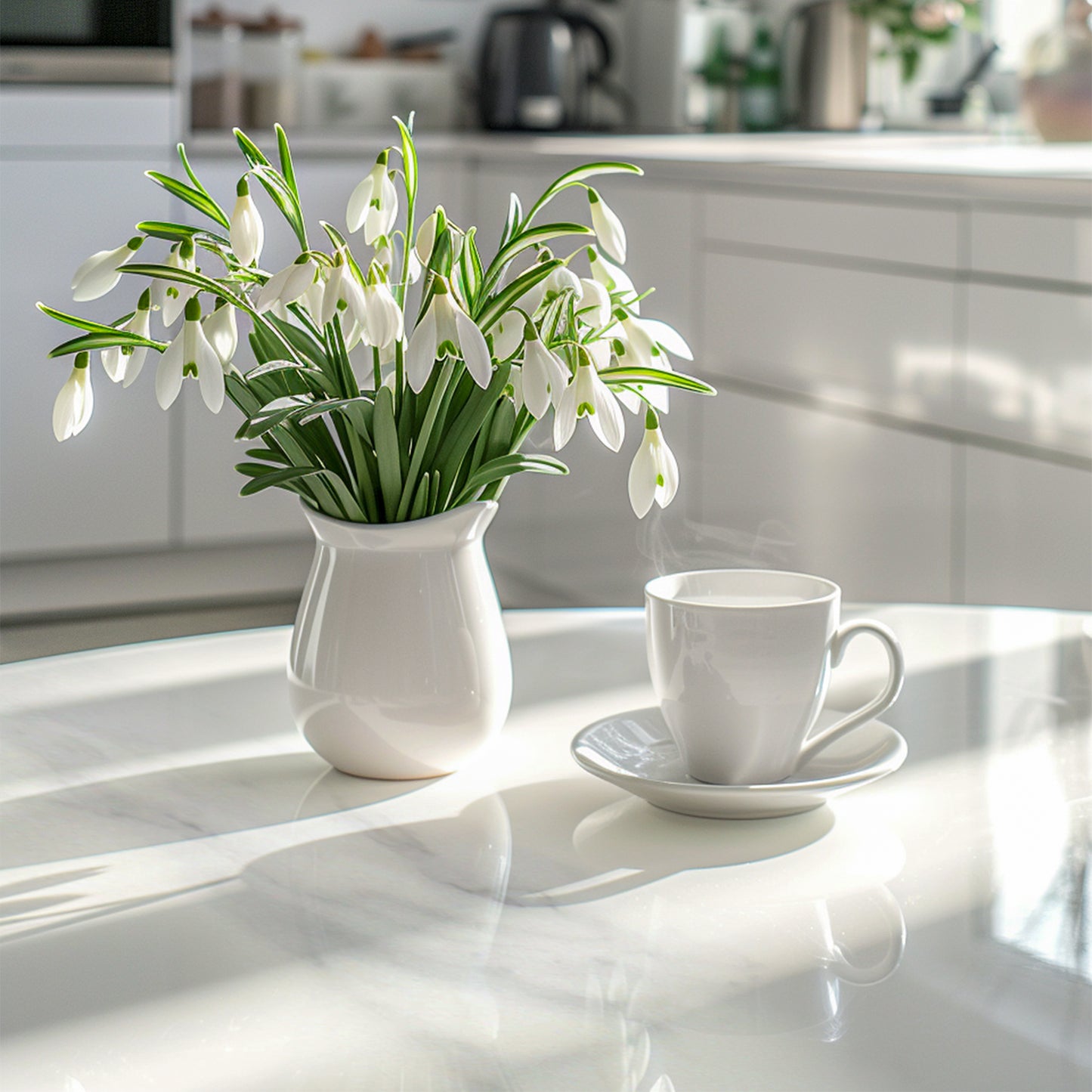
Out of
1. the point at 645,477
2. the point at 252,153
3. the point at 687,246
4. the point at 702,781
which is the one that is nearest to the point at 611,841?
the point at 702,781

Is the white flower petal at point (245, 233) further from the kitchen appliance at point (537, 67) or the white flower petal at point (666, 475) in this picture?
the kitchen appliance at point (537, 67)

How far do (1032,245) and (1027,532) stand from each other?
415 mm

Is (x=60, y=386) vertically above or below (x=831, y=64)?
below

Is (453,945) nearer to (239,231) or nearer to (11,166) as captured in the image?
(239,231)

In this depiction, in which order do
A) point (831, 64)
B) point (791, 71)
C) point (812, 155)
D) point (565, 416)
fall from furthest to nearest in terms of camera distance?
1. point (791, 71)
2. point (831, 64)
3. point (812, 155)
4. point (565, 416)

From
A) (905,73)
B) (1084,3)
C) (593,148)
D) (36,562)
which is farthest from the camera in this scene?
(905,73)

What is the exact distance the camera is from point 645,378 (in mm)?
796

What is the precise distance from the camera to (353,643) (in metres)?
0.81

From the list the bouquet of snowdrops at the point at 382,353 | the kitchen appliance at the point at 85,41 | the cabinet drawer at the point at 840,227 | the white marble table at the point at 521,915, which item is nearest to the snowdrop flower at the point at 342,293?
the bouquet of snowdrops at the point at 382,353

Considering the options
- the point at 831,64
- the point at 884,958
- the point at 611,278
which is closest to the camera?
the point at 884,958

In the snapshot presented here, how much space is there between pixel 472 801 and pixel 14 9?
2907 mm

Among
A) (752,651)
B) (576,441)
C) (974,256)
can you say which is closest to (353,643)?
(752,651)

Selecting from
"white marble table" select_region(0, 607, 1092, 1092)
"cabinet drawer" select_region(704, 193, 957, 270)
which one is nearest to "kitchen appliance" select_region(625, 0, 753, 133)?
"cabinet drawer" select_region(704, 193, 957, 270)

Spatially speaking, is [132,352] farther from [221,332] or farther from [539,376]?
[539,376]
